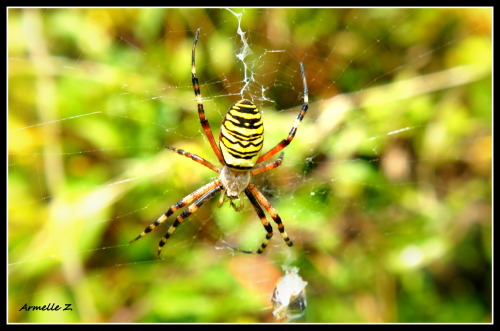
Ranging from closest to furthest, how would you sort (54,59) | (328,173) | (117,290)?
1. (54,59)
2. (117,290)
3. (328,173)

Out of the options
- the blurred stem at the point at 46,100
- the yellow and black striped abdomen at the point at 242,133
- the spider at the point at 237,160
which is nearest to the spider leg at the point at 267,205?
the spider at the point at 237,160

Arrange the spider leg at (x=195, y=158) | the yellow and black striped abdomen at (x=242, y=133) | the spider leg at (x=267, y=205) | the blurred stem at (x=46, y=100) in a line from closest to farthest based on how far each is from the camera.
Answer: the yellow and black striped abdomen at (x=242, y=133)
the spider leg at (x=195, y=158)
the blurred stem at (x=46, y=100)
the spider leg at (x=267, y=205)

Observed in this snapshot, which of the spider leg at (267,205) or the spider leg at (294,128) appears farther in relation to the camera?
the spider leg at (267,205)

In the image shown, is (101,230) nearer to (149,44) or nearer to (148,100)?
(148,100)

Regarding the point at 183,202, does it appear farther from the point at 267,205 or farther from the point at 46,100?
the point at 46,100

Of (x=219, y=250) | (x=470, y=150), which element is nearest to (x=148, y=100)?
(x=219, y=250)

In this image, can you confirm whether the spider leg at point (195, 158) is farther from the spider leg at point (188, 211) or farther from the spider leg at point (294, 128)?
the spider leg at point (294, 128)

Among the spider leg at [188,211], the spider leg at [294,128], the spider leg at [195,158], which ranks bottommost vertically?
the spider leg at [188,211]

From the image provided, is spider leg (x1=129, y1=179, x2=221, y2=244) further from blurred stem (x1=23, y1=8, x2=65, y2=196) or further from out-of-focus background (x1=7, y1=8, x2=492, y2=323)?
blurred stem (x1=23, y1=8, x2=65, y2=196)
